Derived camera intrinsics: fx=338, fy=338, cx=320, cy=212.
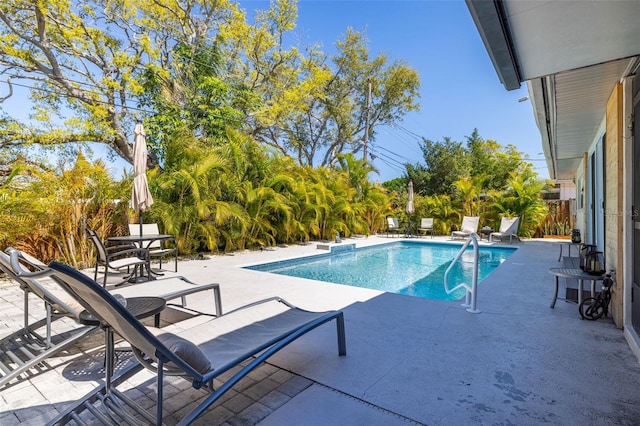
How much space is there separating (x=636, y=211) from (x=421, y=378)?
2.85 metres

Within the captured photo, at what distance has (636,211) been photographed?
11.2 ft

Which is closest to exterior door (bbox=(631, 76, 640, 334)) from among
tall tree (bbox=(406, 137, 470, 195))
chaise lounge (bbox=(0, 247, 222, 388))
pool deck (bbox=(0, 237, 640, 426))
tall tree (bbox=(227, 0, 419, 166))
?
pool deck (bbox=(0, 237, 640, 426))

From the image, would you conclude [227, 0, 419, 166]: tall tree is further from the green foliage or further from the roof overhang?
the roof overhang

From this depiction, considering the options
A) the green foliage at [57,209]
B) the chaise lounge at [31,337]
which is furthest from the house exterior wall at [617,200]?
the green foliage at [57,209]

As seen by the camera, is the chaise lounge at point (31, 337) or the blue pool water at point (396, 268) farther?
the blue pool water at point (396, 268)

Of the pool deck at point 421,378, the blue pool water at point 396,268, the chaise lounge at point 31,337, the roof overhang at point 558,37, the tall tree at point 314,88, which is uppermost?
the tall tree at point 314,88

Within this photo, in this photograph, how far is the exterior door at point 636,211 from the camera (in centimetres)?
333

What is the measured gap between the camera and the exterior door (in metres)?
3.33

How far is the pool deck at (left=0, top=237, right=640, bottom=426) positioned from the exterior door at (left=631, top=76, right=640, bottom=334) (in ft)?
1.07

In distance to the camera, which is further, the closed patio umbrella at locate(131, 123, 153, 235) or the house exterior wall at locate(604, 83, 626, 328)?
the closed patio umbrella at locate(131, 123, 153, 235)

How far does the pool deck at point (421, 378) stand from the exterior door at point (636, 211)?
327 mm

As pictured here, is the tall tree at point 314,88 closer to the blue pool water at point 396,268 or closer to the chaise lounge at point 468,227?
the blue pool water at point 396,268

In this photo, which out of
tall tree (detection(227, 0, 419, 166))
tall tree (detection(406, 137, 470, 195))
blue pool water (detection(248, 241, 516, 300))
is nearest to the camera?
blue pool water (detection(248, 241, 516, 300))

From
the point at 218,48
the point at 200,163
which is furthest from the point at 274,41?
the point at 200,163
